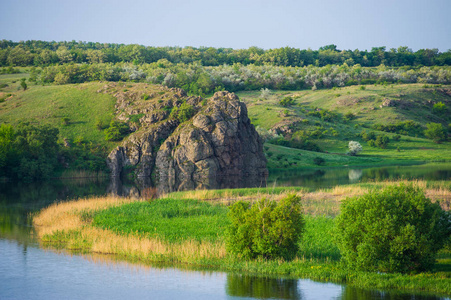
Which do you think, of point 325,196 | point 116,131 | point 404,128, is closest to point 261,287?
point 325,196

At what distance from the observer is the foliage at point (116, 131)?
354 ft

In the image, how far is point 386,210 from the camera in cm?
2325

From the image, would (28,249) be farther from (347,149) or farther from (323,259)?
(347,149)

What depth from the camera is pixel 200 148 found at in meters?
97.9

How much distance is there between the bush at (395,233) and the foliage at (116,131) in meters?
89.5

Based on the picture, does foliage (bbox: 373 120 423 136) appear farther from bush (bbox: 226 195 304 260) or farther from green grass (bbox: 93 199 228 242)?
bush (bbox: 226 195 304 260)

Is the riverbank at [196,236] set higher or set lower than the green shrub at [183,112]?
lower

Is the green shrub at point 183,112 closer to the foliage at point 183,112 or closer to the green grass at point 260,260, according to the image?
the foliage at point 183,112

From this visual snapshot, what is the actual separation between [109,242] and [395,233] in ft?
59.2

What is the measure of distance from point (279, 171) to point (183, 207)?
202 ft

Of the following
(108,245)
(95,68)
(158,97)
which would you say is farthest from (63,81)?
(108,245)

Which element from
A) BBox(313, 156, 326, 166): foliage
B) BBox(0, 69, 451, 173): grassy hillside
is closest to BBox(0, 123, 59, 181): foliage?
BBox(0, 69, 451, 173): grassy hillside

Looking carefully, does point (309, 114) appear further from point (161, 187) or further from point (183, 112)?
point (161, 187)

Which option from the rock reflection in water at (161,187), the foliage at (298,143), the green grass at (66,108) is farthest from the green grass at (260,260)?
the foliage at (298,143)
